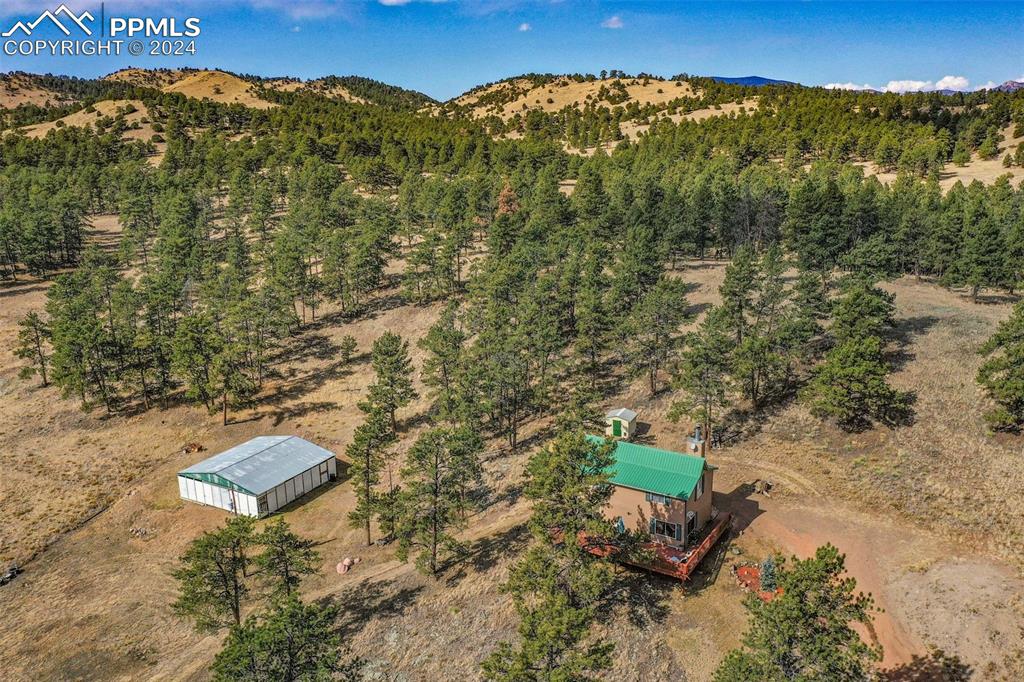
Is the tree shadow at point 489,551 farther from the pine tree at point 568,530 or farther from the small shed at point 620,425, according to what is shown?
the small shed at point 620,425

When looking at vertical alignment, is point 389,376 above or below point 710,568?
above

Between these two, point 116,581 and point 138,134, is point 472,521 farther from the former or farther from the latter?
point 138,134

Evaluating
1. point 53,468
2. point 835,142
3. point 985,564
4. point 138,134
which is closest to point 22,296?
point 53,468

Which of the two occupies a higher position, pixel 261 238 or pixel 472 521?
pixel 261 238

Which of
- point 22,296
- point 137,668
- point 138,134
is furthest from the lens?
point 138,134

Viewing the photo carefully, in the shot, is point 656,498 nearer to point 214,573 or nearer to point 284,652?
point 284,652

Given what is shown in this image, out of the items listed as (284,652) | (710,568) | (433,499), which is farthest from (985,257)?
(284,652)

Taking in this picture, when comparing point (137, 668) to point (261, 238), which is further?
point (261, 238)

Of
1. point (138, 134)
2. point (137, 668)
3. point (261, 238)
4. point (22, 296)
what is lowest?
point (137, 668)
